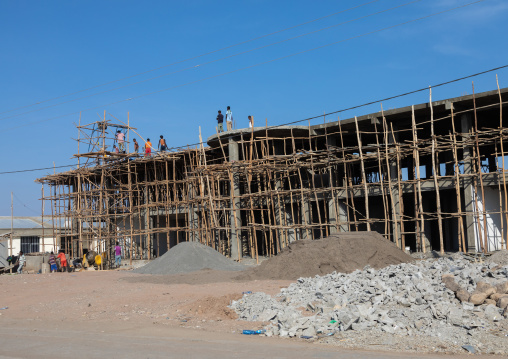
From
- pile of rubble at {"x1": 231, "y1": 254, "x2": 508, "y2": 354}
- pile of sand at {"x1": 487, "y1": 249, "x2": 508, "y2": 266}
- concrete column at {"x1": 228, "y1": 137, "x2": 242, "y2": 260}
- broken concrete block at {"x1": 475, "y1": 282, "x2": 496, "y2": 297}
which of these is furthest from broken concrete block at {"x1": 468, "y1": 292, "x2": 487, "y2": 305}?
concrete column at {"x1": 228, "y1": 137, "x2": 242, "y2": 260}

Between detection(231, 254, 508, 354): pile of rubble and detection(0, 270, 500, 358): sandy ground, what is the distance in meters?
0.72

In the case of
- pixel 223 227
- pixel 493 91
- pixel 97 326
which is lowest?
pixel 97 326

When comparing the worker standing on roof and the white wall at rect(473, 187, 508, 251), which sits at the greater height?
the worker standing on roof

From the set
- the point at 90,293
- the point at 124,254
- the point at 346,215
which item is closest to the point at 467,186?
the point at 346,215

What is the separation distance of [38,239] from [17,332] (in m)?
35.8

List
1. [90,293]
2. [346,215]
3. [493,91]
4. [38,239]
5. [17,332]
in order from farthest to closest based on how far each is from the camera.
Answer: [38,239] < [346,215] < [493,91] < [90,293] < [17,332]

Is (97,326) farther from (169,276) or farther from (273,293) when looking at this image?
(169,276)

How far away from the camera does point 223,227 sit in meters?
29.7

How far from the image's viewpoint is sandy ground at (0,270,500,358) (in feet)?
29.9

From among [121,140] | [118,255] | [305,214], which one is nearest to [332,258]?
[305,214]

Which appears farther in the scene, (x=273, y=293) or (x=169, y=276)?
(x=169, y=276)

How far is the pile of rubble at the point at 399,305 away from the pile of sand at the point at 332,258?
3949 millimetres

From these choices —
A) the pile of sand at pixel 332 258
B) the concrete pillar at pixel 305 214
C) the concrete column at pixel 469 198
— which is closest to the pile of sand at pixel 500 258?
the pile of sand at pixel 332 258

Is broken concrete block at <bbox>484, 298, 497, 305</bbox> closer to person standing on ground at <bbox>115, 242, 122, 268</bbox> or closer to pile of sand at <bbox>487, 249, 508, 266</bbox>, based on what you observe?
pile of sand at <bbox>487, 249, 508, 266</bbox>
